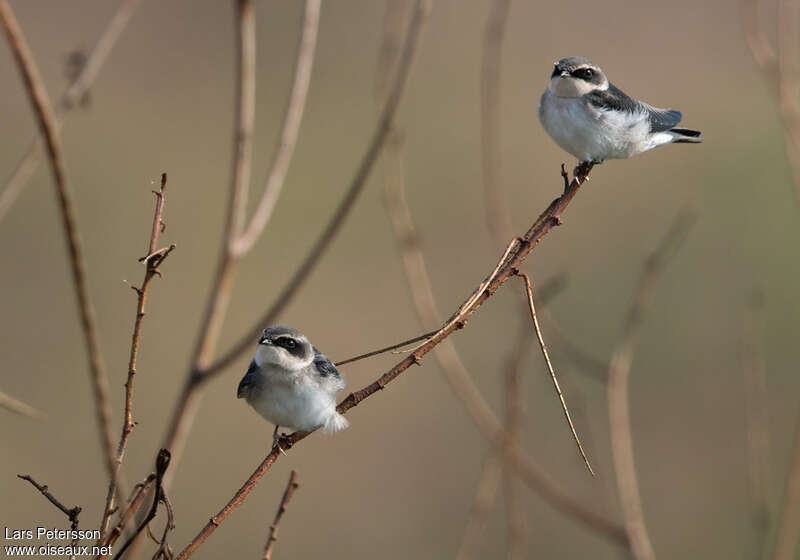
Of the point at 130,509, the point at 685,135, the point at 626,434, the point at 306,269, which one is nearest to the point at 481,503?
the point at 626,434

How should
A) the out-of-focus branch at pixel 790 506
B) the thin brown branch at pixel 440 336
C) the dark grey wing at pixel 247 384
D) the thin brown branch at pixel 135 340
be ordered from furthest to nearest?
the dark grey wing at pixel 247 384 < the out-of-focus branch at pixel 790 506 < the thin brown branch at pixel 440 336 < the thin brown branch at pixel 135 340

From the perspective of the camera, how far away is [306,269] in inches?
99.0

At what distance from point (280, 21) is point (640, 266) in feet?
22.6

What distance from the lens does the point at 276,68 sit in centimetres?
1596

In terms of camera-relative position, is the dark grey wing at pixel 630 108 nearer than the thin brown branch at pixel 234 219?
No

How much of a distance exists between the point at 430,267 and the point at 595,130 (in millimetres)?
9177

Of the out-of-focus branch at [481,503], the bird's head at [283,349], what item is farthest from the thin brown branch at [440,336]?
the bird's head at [283,349]

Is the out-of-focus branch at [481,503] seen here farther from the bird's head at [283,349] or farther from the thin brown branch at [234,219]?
the thin brown branch at [234,219]

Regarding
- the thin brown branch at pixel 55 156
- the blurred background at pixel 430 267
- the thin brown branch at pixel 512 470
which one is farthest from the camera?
the blurred background at pixel 430 267

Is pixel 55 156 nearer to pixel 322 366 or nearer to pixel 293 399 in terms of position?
pixel 293 399

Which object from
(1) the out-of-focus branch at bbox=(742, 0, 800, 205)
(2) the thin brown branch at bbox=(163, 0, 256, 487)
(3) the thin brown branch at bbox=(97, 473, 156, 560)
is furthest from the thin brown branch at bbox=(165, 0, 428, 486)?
(1) the out-of-focus branch at bbox=(742, 0, 800, 205)

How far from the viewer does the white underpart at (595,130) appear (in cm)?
494

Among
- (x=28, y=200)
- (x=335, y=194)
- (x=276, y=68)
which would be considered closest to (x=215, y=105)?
(x=276, y=68)

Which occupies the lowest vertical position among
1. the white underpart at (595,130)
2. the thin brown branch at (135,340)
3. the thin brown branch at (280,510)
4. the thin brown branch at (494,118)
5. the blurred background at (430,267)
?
the thin brown branch at (280,510)
